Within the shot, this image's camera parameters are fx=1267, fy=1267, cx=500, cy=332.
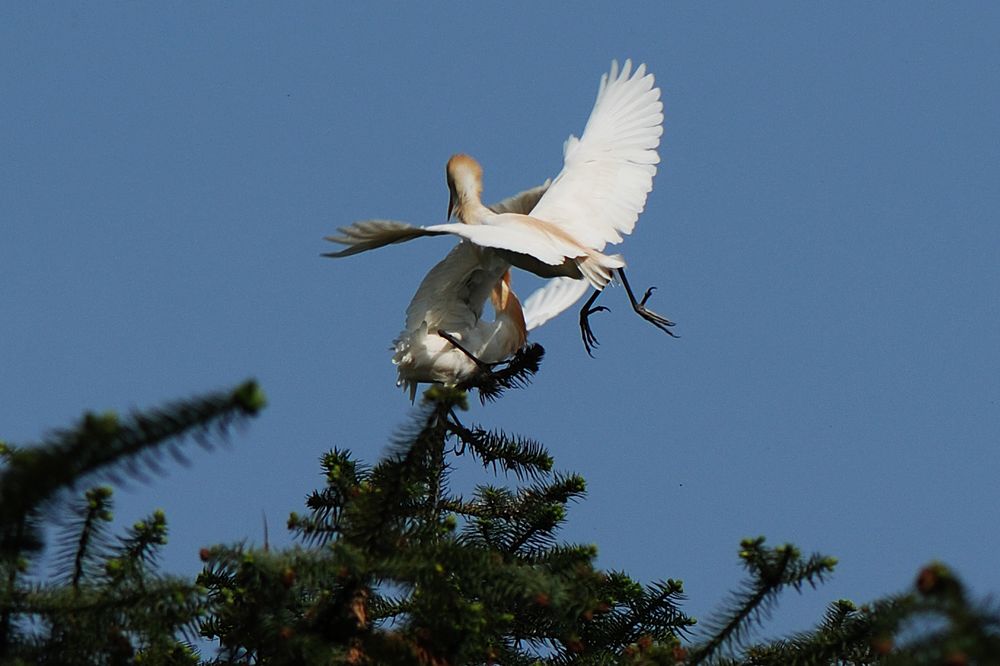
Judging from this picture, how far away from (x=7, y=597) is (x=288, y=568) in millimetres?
685

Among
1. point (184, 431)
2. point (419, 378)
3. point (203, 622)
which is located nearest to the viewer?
point (184, 431)

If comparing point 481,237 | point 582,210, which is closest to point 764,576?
point 481,237

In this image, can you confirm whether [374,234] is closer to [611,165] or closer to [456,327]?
[456,327]

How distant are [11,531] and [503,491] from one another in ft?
10.0

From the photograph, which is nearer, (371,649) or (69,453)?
(69,453)

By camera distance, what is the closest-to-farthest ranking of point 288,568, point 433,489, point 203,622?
point 288,568 < point 203,622 < point 433,489

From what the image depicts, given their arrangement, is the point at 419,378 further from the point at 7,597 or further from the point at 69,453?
the point at 69,453

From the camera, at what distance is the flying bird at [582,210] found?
6.45m

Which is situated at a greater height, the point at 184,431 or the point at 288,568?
the point at 288,568

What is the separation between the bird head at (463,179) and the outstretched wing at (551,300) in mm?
796

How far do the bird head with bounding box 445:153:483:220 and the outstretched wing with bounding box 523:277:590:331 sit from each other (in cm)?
80

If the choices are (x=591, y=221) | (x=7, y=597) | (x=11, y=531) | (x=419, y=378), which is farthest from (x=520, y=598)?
(x=591, y=221)

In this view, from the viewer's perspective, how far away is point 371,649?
10.7 feet

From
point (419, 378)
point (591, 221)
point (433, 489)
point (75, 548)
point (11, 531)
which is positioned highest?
point (591, 221)
